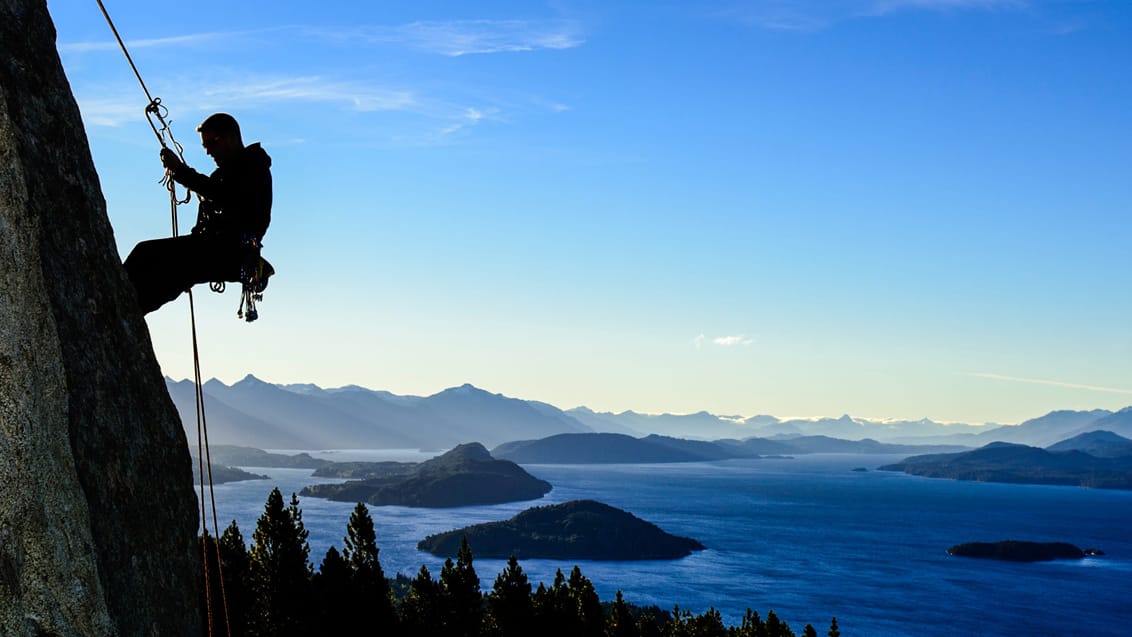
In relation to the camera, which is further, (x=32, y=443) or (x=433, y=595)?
(x=433, y=595)

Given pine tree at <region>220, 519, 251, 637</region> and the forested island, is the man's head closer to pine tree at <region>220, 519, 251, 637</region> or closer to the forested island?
the forested island

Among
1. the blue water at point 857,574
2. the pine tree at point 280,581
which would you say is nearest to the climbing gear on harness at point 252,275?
the pine tree at point 280,581

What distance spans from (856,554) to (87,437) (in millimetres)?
164035

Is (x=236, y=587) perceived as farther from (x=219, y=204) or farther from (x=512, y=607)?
(x=219, y=204)

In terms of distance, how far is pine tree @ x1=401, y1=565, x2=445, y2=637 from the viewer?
47.8 metres

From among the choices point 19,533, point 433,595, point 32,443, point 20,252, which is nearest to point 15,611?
point 19,533

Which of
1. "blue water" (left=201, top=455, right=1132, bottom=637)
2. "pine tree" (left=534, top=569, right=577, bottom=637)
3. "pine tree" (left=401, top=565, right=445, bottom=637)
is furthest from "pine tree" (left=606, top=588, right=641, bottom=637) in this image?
"blue water" (left=201, top=455, right=1132, bottom=637)

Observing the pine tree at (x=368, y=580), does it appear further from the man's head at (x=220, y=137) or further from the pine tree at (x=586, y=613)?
the man's head at (x=220, y=137)

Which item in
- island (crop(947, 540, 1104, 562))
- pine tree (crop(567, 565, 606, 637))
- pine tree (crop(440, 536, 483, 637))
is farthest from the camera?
island (crop(947, 540, 1104, 562))

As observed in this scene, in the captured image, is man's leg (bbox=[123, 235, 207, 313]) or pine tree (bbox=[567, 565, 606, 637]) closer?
man's leg (bbox=[123, 235, 207, 313])

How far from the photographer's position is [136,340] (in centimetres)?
566

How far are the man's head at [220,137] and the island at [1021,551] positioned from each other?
570ft

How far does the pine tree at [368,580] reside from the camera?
44.1 meters

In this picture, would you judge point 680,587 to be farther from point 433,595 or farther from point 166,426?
point 166,426
